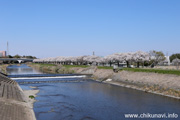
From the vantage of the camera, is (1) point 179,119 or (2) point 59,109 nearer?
(1) point 179,119

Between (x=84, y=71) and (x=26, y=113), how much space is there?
5811 centimetres

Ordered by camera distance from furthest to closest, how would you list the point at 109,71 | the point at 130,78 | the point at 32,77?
the point at 109,71, the point at 32,77, the point at 130,78

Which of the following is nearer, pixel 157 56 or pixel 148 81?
pixel 148 81

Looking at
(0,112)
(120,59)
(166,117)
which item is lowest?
(166,117)

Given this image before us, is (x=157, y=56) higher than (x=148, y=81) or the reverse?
higher

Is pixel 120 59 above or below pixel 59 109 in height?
above

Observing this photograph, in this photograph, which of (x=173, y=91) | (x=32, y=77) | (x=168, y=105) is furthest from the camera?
(x=32, y=77)

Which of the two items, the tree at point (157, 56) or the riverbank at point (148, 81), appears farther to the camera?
the tree at point (157, 56)

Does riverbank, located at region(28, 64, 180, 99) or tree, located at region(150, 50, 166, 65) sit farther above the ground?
tree, located at region(150, 50, 166, 65)

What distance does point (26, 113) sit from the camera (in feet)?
64.5

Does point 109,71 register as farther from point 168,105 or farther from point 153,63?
point 168,105

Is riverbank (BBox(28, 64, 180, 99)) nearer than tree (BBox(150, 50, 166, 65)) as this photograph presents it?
Yes

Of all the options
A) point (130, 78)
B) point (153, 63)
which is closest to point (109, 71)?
point (130, 78)

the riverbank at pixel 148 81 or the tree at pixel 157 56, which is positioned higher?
the tree at pixel 157 56
